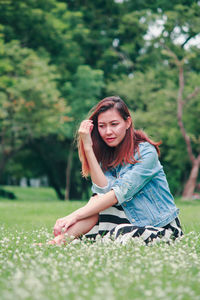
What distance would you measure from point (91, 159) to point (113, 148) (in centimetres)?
61

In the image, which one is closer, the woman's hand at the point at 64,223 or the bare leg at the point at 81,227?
the woman's hand at the point at 64,223

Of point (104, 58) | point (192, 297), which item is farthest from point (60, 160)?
point (192, 297)

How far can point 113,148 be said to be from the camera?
6254 millimetres

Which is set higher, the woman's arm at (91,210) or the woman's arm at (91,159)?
the woman's arm at (91,159)

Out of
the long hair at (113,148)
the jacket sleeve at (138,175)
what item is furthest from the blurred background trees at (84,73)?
the jacket sleeve at (138,175)

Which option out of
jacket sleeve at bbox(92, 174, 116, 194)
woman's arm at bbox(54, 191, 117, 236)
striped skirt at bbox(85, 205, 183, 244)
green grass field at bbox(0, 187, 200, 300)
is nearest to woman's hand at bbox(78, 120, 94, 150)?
jacket sleeve at bbox(92, 174, 116, 194)

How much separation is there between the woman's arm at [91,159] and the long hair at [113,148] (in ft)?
0.63

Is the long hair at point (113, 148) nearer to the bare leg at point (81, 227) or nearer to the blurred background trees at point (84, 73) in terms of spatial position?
the bare leg at point (81, 227)

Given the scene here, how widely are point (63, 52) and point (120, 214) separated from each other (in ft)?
81.8

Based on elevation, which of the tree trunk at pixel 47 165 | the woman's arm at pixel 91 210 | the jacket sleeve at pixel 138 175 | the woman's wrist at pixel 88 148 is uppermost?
the woman's wrist at pixel 88 148

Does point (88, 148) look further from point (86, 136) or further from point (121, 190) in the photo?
point (121, 190)

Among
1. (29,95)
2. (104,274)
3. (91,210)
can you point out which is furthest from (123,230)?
(29,95)

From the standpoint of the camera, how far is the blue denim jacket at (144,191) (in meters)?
5.50

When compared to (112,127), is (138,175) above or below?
below
